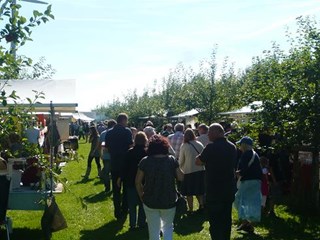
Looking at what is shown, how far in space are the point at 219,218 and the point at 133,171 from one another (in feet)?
6.90

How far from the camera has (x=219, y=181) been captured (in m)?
6.35

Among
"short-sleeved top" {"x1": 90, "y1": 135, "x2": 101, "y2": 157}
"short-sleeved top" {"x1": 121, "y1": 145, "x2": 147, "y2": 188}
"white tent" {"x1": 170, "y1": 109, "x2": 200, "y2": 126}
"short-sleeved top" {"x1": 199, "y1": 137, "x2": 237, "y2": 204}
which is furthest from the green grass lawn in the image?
"white tent" {"x1": 170, "y1": 109, "x2": 200, "y2": 126}

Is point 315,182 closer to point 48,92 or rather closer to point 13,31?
point 48,92

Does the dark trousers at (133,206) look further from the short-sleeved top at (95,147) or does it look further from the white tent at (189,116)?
the white tent at (189,116)

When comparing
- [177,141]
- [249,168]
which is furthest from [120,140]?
[249,168]

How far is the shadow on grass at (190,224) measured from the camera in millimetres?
8547

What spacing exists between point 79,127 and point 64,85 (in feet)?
124

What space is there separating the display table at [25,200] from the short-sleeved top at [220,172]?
120 inches

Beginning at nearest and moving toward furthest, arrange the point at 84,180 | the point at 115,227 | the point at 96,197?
the point at 115,227, the point at 96,197, the point at 84,180

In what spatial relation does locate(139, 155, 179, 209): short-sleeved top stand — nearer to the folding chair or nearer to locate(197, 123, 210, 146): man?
the folding chair

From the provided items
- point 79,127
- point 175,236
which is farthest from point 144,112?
point 175,236

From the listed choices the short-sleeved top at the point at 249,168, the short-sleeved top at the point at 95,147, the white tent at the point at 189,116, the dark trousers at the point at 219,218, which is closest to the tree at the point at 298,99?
the short-sleeved top at the point at 249,168

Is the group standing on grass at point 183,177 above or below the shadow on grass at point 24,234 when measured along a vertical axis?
above

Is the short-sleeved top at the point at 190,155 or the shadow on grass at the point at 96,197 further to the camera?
the shadow on grass at the point at 96,197
